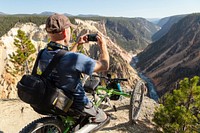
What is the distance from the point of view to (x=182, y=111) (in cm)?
1217

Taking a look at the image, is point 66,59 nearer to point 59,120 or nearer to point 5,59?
point 59,120

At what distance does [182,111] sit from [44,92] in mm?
9597

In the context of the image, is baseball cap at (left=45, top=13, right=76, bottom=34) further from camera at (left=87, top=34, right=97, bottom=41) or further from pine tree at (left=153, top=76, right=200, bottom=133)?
pine tree at (left=153, top=76, right=200, bottom=133)

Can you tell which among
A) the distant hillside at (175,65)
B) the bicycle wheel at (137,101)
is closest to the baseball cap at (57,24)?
the bicycle wheel at (137,101)

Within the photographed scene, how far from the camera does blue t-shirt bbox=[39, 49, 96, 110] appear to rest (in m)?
3.84

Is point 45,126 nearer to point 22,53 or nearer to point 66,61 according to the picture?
point 66,61

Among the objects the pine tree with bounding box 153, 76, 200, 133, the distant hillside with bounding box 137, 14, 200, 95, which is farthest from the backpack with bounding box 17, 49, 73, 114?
the distant hillside with bounding box 137, 14, 200, 95

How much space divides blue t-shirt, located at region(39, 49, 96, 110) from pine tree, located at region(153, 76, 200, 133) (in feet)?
26.0

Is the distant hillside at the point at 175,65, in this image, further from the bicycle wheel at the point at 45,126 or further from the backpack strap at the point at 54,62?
the backpack strap at the point at 54,62

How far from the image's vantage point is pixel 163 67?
547 ft

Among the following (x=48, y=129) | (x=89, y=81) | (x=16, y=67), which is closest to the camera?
(x=48, y=129)

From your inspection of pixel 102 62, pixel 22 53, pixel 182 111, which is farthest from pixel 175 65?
pixel 102 62

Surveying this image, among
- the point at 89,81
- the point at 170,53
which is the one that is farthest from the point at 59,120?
the point at 170,53

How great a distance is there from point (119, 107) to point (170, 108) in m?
2.69
